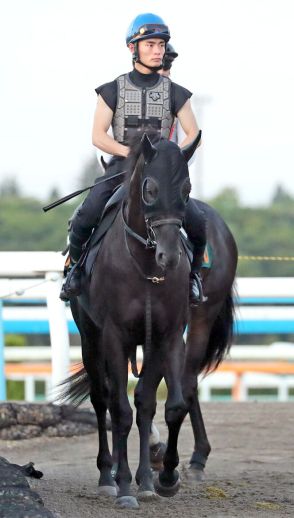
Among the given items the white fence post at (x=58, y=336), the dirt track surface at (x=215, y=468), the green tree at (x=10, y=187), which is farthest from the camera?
the green tree at (x=10, y=187)

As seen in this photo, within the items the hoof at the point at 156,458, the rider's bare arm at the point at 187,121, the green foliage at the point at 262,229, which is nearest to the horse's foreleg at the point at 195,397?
the hoof at the point at 156,458

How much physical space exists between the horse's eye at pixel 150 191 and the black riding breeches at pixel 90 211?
908 millimetres

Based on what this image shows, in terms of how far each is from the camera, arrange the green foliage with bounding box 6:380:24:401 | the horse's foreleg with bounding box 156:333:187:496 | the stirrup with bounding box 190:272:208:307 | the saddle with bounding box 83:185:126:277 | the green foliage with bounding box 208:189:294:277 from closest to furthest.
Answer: the horse's foreleg with bounding box 156:333:187:496 → the saddle with bounding box 83:185:126:277 → the stirrup with bounding box 190:272:208:307 → the green foliage with bounding box 6:380:24:401 → the green foliage with bounding box 208:189:294:277

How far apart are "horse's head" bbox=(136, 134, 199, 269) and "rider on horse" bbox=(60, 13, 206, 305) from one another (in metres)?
0.88

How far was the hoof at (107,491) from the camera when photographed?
296 inches

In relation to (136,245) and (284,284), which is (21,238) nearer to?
(284,284)

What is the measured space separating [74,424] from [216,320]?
171 centimetres

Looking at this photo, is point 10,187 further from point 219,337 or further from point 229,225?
point 219,337

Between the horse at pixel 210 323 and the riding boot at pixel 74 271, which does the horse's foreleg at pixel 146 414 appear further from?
the horse at pixel 210 323

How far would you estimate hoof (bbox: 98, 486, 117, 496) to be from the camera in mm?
7523

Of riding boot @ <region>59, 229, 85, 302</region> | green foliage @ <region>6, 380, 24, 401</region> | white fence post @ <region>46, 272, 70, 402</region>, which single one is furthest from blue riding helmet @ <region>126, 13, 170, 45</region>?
green foliage @ <region>6, 380, 24, 401</region>

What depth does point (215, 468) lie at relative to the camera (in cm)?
888

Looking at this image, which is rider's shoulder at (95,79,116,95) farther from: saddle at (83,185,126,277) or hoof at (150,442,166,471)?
hoof at (150,442,166,471)

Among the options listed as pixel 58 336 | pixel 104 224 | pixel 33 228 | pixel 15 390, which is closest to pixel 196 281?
pixel 104 224
